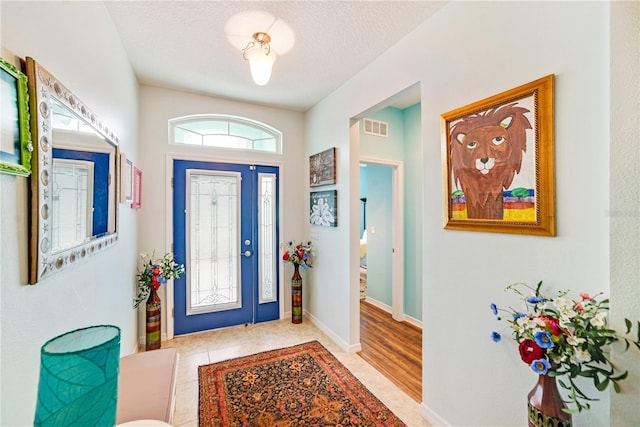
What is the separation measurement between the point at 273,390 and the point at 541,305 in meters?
1.96

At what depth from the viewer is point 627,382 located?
1049 millimetres

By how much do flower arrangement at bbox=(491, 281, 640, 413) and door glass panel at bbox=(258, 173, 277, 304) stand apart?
294 centimetres

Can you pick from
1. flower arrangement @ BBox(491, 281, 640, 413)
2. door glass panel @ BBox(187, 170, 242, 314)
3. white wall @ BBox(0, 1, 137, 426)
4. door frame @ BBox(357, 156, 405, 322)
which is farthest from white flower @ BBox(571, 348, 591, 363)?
door glass panel @ BBox(187, 170, 242, 314)

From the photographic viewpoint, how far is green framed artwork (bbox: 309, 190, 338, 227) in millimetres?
3068

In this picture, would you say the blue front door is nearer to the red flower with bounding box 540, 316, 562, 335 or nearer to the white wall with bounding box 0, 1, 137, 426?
the white wall with bounding box 0, 1, 137, 426

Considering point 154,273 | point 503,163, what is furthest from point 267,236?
point 503,163

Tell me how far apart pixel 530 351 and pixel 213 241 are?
3170 mm

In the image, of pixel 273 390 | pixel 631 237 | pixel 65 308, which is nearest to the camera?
pixel 631 237

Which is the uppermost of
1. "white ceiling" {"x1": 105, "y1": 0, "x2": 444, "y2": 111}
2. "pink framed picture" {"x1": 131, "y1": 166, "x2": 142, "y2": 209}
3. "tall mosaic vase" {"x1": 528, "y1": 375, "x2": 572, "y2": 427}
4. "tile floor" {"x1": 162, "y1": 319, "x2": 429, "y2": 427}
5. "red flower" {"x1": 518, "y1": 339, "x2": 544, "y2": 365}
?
"white ceiling" {"x1": 105, "y1": 0, "x2": 444, "y2": 111}

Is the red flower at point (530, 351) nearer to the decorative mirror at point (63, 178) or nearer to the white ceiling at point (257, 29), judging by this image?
the decorative mirror at point (63, 178)

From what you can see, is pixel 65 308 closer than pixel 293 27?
Yes

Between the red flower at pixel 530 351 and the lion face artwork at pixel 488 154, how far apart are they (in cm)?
62

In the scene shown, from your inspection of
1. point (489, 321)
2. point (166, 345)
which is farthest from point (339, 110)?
point (166, 345)

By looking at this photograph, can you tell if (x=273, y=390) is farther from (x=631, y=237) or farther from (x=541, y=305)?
(x=631, y=237)
